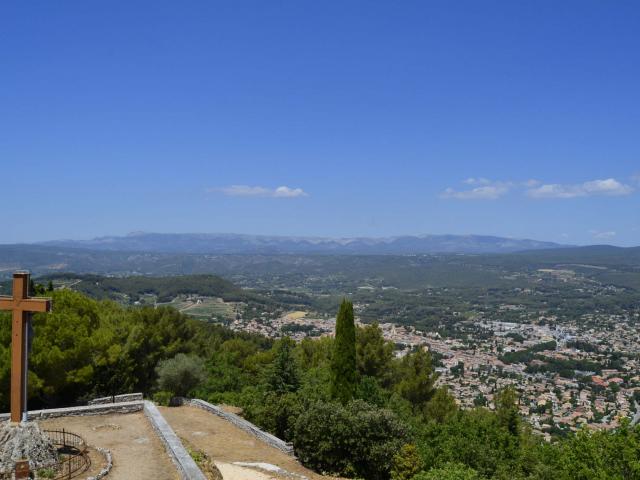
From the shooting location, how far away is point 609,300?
13975 cm

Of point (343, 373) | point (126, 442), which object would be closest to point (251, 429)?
point (126, 442)

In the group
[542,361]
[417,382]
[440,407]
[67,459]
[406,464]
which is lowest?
[542,361]

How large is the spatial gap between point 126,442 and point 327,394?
31.2 feet

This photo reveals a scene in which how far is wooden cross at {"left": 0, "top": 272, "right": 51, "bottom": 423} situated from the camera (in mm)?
10742

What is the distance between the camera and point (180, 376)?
71.7 feet

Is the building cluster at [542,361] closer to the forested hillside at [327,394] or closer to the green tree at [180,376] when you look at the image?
the forested hillside at [327,394]

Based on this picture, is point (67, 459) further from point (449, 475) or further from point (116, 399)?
point (116, 399)

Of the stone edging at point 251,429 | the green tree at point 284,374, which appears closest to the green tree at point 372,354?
the green tree at point 284,374

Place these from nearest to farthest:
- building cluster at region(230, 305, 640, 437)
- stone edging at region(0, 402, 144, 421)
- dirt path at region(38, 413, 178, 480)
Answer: dirt path at region(38, 413, 178, 480)
stone edging at region(0, 402, 144, 421)
building cluster at region(230, 305, 640, 437)

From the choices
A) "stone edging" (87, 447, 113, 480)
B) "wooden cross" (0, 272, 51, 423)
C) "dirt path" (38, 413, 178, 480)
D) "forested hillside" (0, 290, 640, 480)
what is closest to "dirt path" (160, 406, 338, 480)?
"forested hillside" (0, 290, 640, 480)

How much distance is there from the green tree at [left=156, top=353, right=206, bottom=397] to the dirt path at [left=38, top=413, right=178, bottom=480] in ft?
22.8

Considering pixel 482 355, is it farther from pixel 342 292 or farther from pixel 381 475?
Answer: pixel 342 292

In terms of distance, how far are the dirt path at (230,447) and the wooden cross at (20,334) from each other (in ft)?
14.9

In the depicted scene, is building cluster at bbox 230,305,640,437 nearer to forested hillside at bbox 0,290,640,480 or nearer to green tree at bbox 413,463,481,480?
forested hillside at bbox 0,290,640,480
